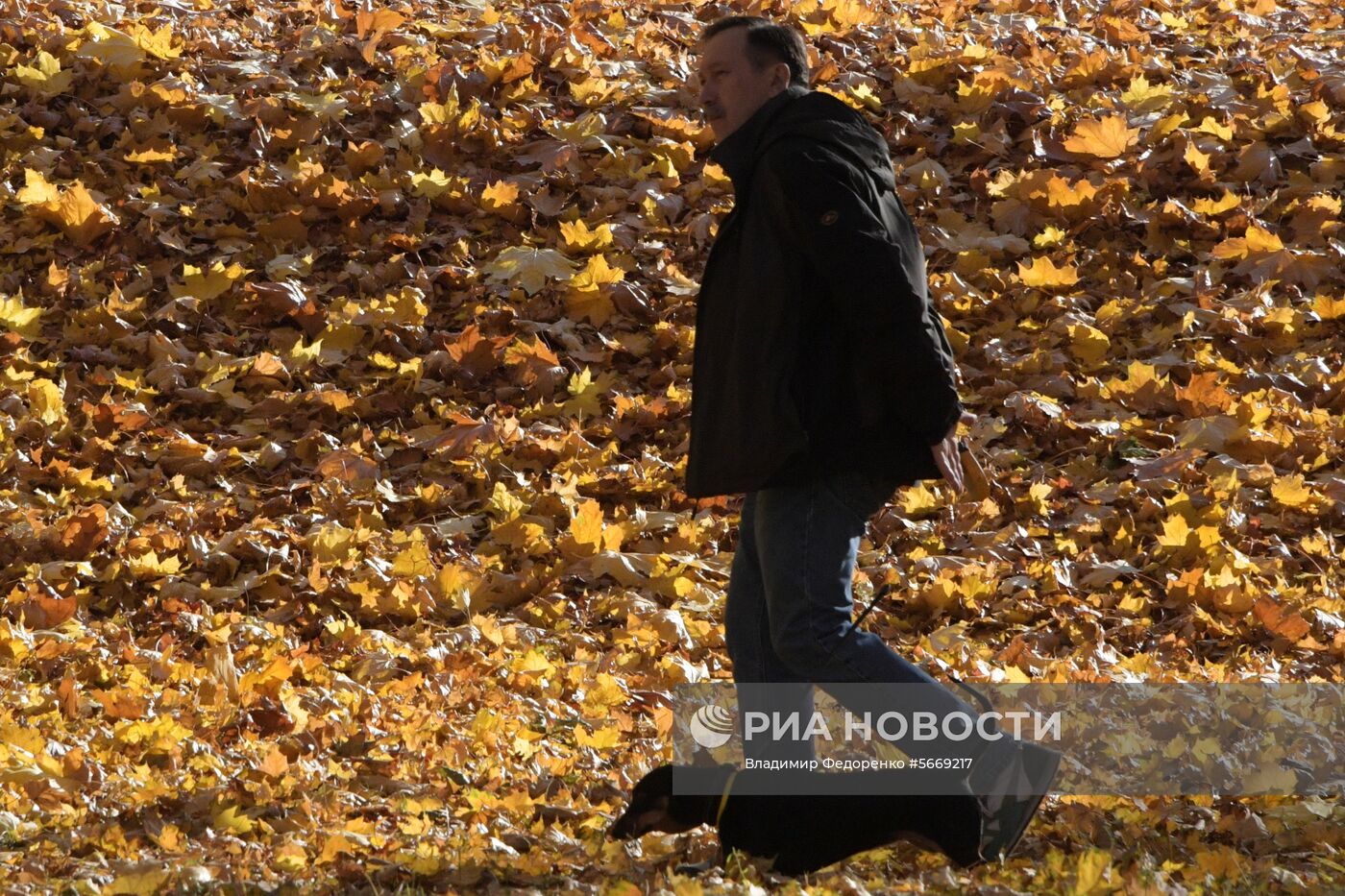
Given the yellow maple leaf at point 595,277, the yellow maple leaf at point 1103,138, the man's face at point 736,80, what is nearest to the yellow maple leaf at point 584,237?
the yellow maple leaf at point 595,277

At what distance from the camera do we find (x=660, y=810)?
3.04m

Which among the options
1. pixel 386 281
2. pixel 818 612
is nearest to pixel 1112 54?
pixel 386 281

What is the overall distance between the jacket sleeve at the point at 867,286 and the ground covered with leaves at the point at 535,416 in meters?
0.97

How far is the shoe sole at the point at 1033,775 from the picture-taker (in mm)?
2902

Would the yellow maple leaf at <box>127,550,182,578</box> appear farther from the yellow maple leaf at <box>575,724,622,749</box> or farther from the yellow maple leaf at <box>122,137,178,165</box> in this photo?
the yellow maple leaf at <box>122,137,178,165</box>

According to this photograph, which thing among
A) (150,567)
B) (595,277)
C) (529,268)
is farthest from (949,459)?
(529,268)

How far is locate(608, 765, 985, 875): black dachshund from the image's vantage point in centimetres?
287

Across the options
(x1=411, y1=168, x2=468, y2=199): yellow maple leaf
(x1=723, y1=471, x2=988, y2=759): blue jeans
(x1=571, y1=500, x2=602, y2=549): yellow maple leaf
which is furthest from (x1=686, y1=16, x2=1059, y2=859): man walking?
(x1=411, y1=168, x2=468, y2=199): yellow maple leaf

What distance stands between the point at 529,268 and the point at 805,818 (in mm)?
4105

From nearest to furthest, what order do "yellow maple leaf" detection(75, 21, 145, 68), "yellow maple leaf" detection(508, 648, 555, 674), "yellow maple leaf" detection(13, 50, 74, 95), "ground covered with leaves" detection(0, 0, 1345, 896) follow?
"ground covered with leaves" detection(0, 0, 1345, 896) → "yellow maple leaf" detection(508, 648, 555, 674) → "yellow maple leaf" detection(13, 50, 74, 95) → "yellow maple leaf" detection(75, 21, 145, 68)

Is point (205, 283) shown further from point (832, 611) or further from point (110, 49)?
point (832, 611)

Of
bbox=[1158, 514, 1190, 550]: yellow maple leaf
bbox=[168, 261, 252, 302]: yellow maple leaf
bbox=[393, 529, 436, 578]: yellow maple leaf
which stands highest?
bbox=[168, 261, 252, 302]: yellow maple leaf

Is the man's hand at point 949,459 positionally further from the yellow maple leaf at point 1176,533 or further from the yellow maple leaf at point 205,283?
the yellow maple leaf at point 205,283

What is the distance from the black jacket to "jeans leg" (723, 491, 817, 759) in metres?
0.26
